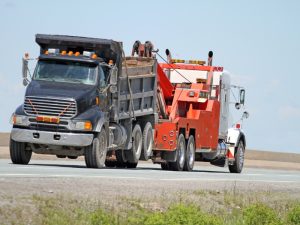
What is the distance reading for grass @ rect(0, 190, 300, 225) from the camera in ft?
53.3

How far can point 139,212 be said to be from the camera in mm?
18719

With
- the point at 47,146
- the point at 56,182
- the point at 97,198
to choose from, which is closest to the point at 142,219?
the point at 97,198

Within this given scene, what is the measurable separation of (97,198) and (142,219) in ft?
8.49

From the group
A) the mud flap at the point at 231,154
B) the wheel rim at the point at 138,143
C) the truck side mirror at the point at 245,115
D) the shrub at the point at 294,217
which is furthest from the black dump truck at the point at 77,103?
the shrub at the point at 294,217

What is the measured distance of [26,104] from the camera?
2972 cm

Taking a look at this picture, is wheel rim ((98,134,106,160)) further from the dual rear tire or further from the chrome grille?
the dual rear tire

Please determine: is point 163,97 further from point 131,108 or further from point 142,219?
point 142,219

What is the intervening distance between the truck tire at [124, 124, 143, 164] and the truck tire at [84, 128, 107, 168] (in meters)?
2.58

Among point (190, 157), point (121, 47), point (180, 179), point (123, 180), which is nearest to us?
point (123, 180)

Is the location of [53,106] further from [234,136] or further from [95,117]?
[234,136]

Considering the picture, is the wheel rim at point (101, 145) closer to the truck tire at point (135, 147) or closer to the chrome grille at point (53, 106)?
the chrome grille at point (53, 106)

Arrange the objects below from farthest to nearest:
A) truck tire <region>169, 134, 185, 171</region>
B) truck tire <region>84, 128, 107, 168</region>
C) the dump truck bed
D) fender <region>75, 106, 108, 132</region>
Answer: truck tire <region>169, 134, 185, 171</region>
the dump truck bed
truck tire <region>84, 128, 107, 168</region>
fender <region>75, 106, 108, 132</region>

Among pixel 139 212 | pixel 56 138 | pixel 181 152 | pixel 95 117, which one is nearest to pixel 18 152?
pixel 56 138

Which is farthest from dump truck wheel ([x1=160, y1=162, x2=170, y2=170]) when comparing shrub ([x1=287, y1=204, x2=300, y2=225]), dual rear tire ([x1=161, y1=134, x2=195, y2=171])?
shrub ([x1=287, y1=204, x2=300, y2=225])
